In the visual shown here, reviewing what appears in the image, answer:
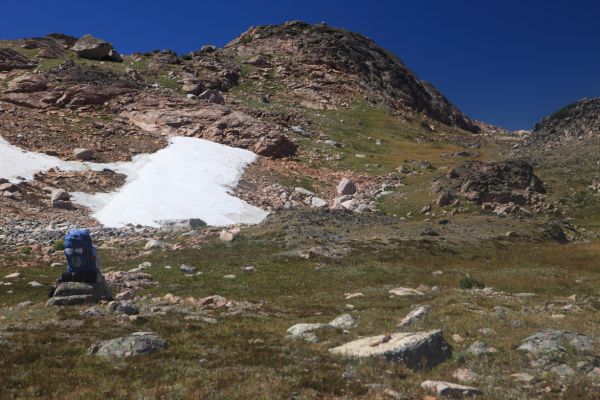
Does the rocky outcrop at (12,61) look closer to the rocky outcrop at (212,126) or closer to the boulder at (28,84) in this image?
the boulder at (28,84)

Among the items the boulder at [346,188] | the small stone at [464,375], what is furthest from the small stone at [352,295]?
the boulder at [346,188]

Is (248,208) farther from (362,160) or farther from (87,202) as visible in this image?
(362,160)

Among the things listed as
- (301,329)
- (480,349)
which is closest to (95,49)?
(301,329)

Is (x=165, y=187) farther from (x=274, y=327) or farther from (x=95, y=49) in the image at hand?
(x=95, y=49)

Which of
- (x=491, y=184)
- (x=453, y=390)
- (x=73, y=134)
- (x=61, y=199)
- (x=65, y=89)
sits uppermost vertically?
(x=65, y=89)

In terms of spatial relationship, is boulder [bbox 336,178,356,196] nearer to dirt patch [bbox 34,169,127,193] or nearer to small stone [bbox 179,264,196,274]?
dirt patch [bbox 34,169,127,193]

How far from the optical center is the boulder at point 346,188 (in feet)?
210

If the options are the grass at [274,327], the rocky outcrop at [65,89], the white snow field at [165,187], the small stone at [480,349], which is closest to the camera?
the grass at [274,327]

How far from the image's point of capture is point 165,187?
169ft

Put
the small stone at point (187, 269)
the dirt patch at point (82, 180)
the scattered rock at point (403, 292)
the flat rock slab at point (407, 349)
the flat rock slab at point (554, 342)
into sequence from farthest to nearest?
the dirt patch at point (82, 180), the small stone at point (187, 269), the scattered rock at point (403, 292), the flat rock slab at point (554, 342), the flat rock slab at point (407, 349)

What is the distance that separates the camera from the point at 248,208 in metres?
51.9

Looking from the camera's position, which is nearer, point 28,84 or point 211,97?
point 28,84

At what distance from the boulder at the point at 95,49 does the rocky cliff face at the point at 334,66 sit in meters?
40.2

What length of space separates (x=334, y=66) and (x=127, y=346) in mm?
136747
